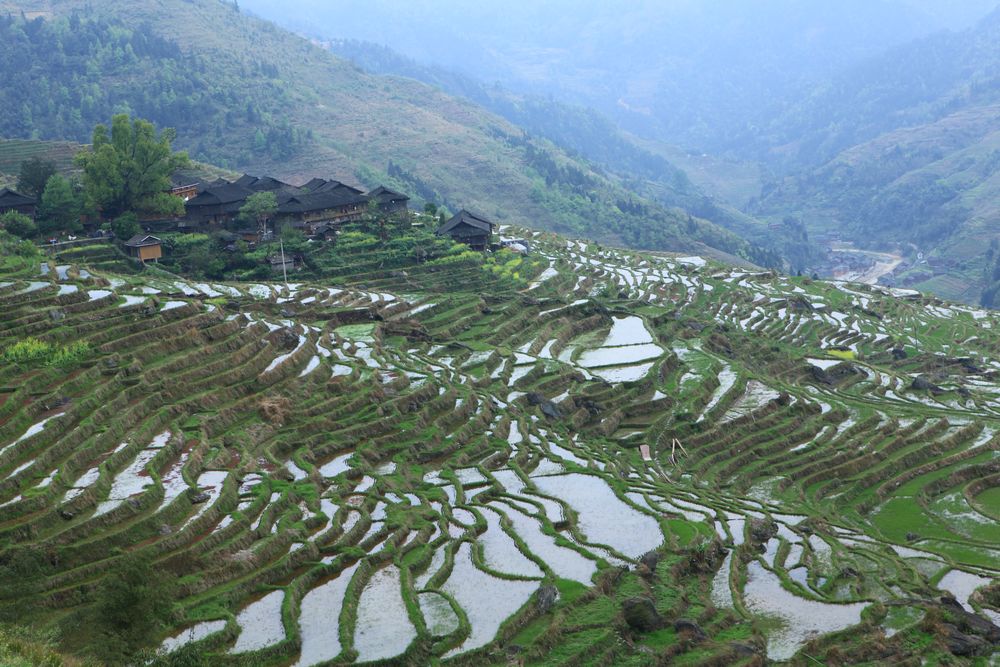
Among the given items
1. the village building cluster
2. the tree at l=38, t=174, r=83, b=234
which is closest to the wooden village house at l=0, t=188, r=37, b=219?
the village building cluster

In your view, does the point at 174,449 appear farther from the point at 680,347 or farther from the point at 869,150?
the point at 869,150

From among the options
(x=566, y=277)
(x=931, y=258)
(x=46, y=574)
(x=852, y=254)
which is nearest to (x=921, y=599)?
(x=46, y=574)

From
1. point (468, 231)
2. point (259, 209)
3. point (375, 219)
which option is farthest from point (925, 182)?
point (259, 209)

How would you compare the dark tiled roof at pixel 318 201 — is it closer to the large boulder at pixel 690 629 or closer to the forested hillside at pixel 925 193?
the large boulder at pixel 690 629

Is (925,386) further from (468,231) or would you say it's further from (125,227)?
(125,227)

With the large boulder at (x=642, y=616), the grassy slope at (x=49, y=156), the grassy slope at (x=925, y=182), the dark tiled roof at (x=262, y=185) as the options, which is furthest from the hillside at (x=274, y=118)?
the large boulder at (x=642, y=616)
